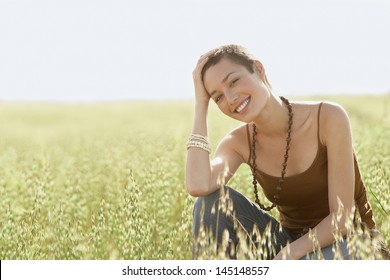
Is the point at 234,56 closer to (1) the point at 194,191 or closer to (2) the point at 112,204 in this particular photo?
(1) the point at 194,191

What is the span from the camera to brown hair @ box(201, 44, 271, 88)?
3088 mm

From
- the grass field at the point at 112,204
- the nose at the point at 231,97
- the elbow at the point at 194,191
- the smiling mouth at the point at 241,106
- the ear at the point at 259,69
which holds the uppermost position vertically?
the ear at the point at 259,69

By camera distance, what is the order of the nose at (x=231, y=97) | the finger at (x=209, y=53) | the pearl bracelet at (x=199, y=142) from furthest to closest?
1. the pearl bracelet at (x=199, y=142)
2. the finger at (x=209, y=53)
3. the nose at (x=231, y=97)

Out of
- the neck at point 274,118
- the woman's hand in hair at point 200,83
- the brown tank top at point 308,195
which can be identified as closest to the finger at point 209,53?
the woman's hand in hair at point 200,83

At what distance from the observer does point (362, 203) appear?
11.1 ft

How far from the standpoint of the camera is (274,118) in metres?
3.26

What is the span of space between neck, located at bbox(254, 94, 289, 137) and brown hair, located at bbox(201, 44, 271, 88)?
0.22m

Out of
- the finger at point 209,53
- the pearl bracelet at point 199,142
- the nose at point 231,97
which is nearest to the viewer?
the nose at point 231,97

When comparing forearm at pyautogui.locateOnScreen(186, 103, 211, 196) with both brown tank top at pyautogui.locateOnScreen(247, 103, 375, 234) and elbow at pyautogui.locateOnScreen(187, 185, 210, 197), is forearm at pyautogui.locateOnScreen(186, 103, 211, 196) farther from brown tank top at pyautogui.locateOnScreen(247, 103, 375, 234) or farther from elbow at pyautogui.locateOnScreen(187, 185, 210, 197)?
brown tank top at pyautogui.locateOnScreen(247, 103, 375, 234)

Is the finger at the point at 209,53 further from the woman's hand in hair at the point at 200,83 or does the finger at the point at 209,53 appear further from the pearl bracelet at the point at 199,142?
the pearl bracelet at the point at 199,142

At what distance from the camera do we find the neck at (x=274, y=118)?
322cm

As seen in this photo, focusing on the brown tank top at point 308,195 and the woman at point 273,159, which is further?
the brown tank top at point 308,195
